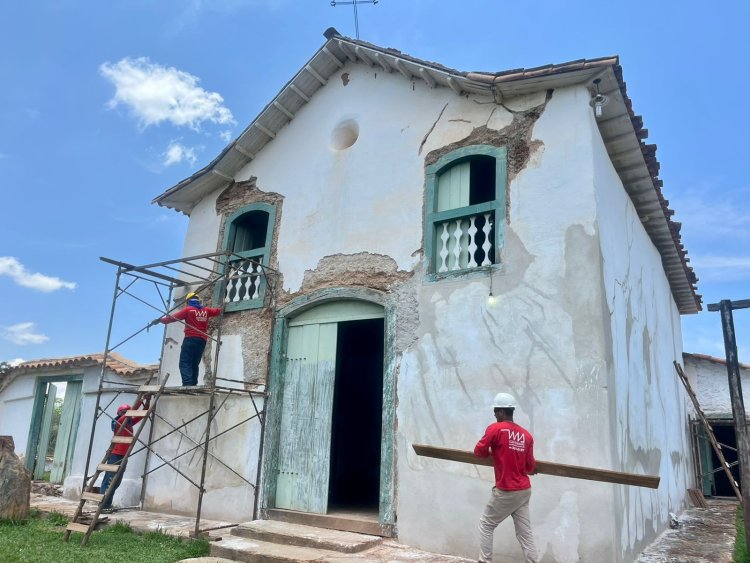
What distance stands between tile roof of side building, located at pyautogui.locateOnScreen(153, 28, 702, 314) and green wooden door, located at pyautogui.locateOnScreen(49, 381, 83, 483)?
5.78 metres

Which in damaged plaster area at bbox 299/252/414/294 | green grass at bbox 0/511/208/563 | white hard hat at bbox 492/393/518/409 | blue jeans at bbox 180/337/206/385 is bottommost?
green grass at bbox 0/511/208/563

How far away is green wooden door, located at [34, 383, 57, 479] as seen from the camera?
14.0m

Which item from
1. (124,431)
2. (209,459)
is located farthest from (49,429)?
(209,459)

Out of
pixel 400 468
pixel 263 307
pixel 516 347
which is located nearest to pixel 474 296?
pixel 516 347

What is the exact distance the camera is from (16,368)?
48.3 ft

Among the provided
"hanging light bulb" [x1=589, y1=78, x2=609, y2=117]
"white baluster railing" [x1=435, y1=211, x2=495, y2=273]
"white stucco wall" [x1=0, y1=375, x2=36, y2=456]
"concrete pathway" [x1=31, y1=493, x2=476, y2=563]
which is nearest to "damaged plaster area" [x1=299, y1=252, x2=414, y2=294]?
"white baluster railing" [x1=435, y1=211, x2=495, y2=273]

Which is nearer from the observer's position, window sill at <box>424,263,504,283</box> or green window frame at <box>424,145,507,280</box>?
window sill at <box>424,263,504,283</box>

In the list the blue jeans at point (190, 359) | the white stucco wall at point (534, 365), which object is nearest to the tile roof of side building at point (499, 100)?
the white stucco wall at point (534, 365)

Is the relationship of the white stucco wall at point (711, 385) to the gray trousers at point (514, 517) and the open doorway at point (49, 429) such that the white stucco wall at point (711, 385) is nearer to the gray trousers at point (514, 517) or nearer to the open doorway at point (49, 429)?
the gray trousers at point (514, 517)

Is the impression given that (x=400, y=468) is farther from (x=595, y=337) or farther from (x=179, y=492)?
(x=179, y=492)

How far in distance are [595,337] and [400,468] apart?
9.18 feet

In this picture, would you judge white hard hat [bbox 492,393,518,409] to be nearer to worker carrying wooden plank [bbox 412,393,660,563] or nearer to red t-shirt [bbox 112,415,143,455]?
worker carrying wooden plank [bbox 412,393,660,563]

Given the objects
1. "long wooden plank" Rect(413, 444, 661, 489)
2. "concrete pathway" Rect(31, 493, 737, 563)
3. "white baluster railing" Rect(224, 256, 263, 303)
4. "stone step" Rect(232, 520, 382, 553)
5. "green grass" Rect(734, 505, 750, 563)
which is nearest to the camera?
"long wooden plank" Rect(413, 444, 661, 489)

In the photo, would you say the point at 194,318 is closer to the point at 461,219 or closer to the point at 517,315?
the point at 461,219
